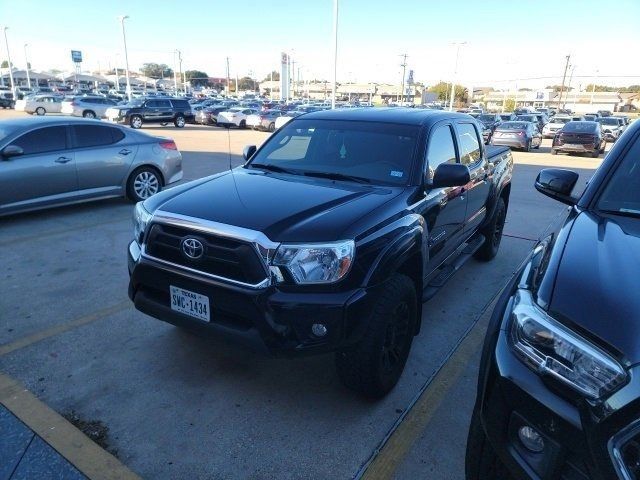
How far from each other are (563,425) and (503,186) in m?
5.02

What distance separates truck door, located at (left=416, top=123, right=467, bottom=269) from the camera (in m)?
3.59

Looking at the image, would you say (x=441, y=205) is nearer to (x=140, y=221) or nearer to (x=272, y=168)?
(x=272, y=168)

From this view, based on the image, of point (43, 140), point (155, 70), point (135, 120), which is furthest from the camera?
point (155, 70)

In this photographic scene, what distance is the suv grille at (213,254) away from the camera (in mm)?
2580

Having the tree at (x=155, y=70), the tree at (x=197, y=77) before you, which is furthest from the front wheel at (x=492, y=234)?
the tree at (x=155, y=70)

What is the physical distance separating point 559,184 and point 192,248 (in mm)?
2568

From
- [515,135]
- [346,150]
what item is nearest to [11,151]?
[346,150]

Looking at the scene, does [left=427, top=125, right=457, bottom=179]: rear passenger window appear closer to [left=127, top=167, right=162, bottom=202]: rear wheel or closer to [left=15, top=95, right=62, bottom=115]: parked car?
[left=127, top=167, right=162, bottom=202]: rear wheel

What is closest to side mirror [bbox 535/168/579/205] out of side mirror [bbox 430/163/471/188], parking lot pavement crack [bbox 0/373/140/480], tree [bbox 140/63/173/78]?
side mirror [bbox 430/163/471/188]

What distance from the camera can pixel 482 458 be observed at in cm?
201

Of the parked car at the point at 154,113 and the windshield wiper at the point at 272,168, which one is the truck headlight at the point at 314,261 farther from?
the parked car at the point at 154,113

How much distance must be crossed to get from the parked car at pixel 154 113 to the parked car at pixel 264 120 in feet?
12.3

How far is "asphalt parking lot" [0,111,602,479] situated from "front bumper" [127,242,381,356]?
0.57m

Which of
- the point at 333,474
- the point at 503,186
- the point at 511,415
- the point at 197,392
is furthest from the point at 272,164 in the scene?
the point at 503,186
